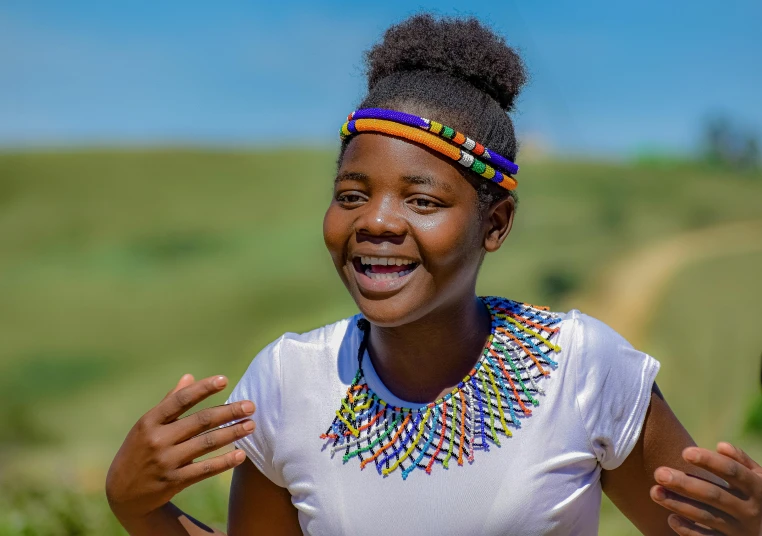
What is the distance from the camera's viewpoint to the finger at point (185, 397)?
190 cm

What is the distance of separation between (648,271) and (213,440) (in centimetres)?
1996

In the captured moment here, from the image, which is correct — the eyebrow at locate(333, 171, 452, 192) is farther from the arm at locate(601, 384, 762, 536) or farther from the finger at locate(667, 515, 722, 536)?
the finger at locate(667, 515, 722, 536)

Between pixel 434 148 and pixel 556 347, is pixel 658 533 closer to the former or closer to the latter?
pixel 556 347

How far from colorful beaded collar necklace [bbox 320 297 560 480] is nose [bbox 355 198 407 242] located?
0.42 metres

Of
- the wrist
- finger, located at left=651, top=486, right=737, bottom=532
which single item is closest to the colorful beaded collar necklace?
finger, located at left=651, top=486, right=737, bottom=532

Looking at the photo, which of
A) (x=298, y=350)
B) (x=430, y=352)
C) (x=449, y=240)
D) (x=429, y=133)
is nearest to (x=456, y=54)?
(x=429, y=133)

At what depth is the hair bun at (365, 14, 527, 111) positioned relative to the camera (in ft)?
7.04

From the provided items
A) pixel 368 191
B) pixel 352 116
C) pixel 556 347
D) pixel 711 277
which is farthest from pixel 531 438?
pixel 711 277

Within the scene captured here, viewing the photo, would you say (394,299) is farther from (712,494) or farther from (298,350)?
(712,494)

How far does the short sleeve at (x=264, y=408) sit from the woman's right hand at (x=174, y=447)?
15 cm

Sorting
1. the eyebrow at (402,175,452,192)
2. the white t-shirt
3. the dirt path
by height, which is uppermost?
the dirt path

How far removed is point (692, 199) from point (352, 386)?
28376mm

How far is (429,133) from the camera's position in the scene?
6.50 ft

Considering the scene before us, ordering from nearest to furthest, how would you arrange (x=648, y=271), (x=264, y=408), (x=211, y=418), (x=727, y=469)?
(x=727, y=469)
(x=211, y=418)
(x=264, y=408)
(x=648, y=271)
